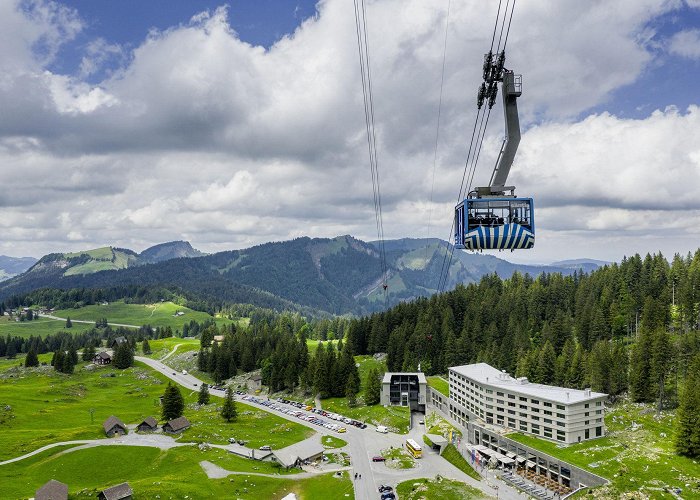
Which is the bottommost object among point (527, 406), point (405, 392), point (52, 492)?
point (405, 392)

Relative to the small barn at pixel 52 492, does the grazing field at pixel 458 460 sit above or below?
below

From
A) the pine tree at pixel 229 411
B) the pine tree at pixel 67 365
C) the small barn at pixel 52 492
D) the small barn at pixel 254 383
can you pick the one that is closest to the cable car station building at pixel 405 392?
the pine tree at pixel 229 411

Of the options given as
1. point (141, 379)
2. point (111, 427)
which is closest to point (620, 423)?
point (111, 427)

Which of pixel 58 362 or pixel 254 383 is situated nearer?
pixel 254 383

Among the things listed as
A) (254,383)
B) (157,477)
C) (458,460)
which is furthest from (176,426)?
(254,383)

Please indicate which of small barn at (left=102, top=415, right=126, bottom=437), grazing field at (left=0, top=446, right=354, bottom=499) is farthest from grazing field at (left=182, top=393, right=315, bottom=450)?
small barn at (left=102, top=415, right=126, bottom=437)

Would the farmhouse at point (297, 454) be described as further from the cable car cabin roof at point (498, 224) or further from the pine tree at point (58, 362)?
the pine tree at point (58, 362)

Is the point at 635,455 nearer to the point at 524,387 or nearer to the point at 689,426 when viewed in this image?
the point at 689,426

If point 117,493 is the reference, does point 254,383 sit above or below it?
below
